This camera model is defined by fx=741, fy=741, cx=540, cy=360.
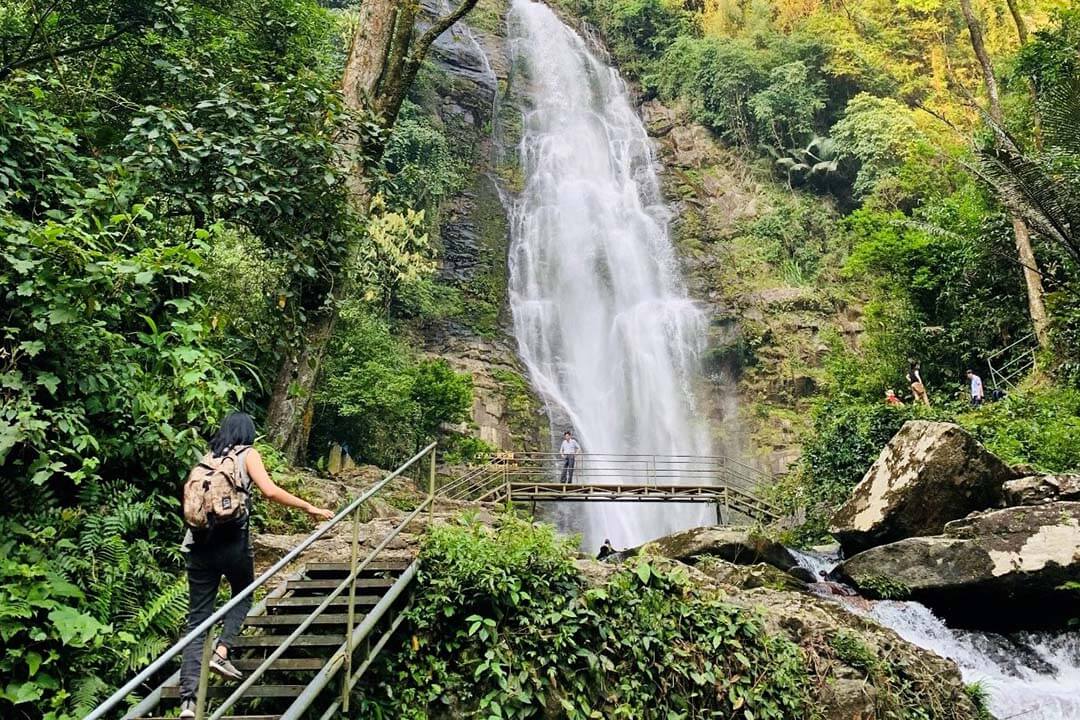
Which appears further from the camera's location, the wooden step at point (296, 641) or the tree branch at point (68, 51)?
the tree branch at point (68, 51)

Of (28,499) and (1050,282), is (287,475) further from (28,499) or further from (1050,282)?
(1050,282)

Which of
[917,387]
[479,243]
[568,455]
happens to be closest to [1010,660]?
[917,387]

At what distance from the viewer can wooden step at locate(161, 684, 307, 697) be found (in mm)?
3643

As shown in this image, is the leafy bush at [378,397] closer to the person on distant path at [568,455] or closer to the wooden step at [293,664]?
the person on distant path at [568,455]

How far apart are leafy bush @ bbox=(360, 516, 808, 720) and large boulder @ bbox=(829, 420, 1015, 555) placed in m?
4.41

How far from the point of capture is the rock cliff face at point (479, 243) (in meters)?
20.5

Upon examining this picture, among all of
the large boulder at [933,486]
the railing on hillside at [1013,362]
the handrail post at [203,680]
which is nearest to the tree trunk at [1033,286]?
the railing on hillside at [1013,362]

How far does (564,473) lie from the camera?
53.3 feet

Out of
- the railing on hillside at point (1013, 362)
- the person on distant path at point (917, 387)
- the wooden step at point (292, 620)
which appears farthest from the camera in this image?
the railing on hillside at point (1013, 362)

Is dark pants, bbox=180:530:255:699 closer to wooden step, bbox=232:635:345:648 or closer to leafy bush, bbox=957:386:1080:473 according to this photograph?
wooden step, bbox=232:635:345:648

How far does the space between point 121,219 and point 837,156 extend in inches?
1108

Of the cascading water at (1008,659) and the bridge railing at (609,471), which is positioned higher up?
the cascading water at (1008,659)

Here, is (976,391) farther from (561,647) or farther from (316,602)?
(316,602)

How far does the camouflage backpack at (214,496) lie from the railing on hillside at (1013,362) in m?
15.4
